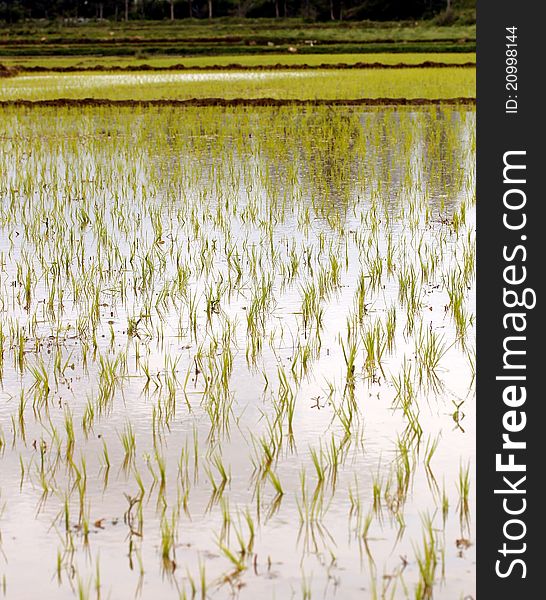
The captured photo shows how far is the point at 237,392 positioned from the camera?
3.46m

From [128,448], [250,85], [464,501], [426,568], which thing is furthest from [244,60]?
[426,568]

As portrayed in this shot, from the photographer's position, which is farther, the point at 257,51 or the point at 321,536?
the point at 257,51

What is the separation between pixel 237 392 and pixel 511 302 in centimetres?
98

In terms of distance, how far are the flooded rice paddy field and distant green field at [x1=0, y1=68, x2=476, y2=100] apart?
9356 millimetres

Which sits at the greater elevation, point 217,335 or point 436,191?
point 436,191

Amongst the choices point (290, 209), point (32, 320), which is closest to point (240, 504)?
point (32, 320)

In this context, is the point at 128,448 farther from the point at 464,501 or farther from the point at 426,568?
the point at 426,568

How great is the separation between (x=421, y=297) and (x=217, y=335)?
3.63ft

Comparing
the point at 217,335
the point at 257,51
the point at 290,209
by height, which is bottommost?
the point at 217,335

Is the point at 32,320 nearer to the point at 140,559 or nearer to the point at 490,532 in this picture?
the point at 140,559

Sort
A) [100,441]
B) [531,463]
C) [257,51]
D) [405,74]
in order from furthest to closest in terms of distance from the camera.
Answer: [257,51], [405,74], [100,441], [531,463]

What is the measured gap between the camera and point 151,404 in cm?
334

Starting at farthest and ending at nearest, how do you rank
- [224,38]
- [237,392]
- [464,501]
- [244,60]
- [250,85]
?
[224,38], [244,60], [250,85], [237,392], [464,501]

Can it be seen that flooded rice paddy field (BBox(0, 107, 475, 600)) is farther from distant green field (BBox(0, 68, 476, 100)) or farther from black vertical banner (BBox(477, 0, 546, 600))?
distant green field (BBox(0, 68, 476, 100))
